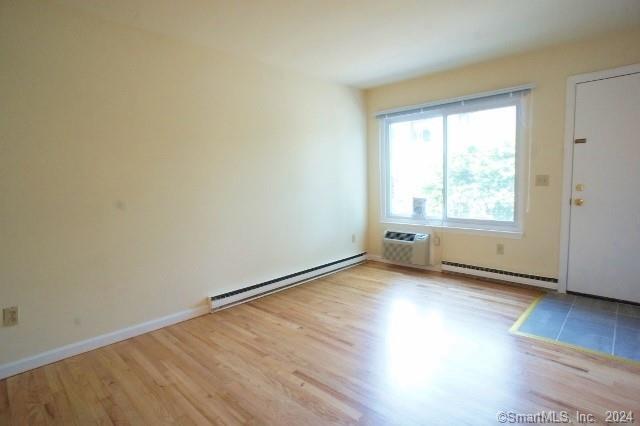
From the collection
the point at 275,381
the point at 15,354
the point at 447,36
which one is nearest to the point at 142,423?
the point at 275,381

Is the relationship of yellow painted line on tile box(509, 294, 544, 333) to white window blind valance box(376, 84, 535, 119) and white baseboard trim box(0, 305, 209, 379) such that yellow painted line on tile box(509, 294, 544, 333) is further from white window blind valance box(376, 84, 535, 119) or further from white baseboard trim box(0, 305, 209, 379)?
white baseboard trim box(0, 305, 209, 379)

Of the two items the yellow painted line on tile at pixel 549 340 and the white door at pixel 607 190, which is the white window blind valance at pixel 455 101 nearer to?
the white door at pixel 607 190

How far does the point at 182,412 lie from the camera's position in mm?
1838

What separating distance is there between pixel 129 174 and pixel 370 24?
2239 millimetres

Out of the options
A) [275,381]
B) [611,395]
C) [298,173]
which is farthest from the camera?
[298,173]

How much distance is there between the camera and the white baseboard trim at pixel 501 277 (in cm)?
353

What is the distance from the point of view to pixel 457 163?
4.11 metres

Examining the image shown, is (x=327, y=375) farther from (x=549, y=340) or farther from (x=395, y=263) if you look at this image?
(x=395, y=263)

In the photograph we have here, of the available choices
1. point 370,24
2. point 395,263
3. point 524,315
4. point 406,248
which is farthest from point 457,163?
point 370,24

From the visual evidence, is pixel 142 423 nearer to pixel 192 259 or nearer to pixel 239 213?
pixel 192 259

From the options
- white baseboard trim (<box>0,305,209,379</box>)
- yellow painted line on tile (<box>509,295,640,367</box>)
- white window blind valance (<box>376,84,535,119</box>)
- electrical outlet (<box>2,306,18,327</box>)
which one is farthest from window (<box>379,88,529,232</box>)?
electrical outlet (<box>2,306,18,327</box>)

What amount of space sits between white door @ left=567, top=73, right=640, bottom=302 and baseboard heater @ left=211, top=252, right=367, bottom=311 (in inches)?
98.2

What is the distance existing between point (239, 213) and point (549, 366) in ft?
9.10

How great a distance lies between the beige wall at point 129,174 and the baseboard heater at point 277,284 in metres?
0.10
